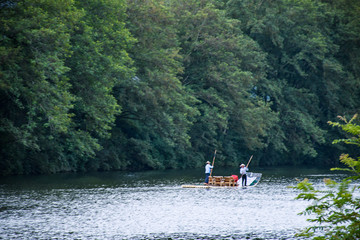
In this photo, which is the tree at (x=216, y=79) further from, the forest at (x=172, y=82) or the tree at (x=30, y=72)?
the tree at (x=30, y=72)

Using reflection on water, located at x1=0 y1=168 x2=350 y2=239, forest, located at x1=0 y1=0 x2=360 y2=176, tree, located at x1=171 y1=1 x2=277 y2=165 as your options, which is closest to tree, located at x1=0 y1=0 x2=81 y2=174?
forest, located at x1=0 y1=0 x2=360 y2=176

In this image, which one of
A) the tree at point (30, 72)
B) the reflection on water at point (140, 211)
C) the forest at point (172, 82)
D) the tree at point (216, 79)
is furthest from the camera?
the tree at point (216, 79)

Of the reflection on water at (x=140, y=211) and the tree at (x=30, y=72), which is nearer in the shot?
the reflection on water at (x=140, y=211)

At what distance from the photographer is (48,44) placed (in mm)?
42562

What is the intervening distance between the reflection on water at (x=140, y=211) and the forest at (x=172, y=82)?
677 centimetres

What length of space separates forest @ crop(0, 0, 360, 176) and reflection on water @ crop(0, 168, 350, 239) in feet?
22.2

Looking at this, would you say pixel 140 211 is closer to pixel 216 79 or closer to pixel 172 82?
pixel 172 82

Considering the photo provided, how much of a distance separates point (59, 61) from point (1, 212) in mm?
19328

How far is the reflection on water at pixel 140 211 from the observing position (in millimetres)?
21625

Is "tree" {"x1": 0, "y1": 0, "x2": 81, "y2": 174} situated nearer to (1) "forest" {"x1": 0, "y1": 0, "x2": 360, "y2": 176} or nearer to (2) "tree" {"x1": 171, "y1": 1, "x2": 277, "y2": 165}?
(1) "forest" {"x1": 0, "y1": 0, "x2": 360, "y2": 176}

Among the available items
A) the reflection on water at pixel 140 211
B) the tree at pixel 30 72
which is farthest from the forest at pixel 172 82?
the reflection on water at pixel 140 211

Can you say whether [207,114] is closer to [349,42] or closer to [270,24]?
[270,24]

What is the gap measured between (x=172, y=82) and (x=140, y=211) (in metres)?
31.1

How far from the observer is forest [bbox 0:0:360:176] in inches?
1693
